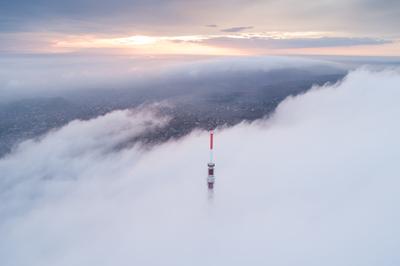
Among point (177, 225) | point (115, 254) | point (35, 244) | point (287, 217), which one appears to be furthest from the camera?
point (35, 244)

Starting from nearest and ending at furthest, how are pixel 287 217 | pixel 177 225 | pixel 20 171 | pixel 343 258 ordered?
pixel 343 258 → pixel 287 217 → pixel 177 225 → pixel 20 171

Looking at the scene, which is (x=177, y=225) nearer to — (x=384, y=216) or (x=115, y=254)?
(x=115, y=254)

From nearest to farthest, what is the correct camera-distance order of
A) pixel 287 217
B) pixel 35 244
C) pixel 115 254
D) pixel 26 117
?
pixel 287 217, pixel 115 254, pixel 35 244, pixel 26 117

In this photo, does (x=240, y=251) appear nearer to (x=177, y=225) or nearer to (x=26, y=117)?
(x=177, y=225)

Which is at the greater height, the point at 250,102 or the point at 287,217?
the point at 250,102

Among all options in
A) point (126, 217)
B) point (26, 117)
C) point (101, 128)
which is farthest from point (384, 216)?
point (26, 117)

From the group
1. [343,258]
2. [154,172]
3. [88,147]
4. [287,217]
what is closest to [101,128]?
[88,147]

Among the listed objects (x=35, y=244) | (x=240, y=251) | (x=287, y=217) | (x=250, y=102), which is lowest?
(x=35, y=244)

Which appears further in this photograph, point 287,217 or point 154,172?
point 154,172

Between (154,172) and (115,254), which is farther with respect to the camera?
(154,172)
